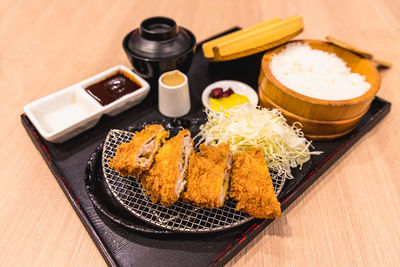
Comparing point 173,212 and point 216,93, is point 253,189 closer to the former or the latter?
point 173,212

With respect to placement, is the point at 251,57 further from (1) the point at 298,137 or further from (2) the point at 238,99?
(1) the point at 298,137

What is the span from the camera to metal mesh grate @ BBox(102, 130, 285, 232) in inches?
71.1

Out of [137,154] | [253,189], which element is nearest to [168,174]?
[137,154]

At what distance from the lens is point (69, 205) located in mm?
2096

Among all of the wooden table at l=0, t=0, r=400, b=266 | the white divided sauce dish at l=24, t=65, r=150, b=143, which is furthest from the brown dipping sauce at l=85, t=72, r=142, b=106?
the wooden table at l=0, t=0, r=400, b=266

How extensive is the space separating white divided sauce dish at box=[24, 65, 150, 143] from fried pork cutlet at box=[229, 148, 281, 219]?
1.24 meters

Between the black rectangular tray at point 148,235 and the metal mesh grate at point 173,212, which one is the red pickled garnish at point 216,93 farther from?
the metal mesh grate at point 173,212

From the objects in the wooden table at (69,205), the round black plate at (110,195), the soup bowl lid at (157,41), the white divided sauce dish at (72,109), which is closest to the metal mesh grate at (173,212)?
the round black plate at (110,195)

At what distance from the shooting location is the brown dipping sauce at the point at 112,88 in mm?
2637

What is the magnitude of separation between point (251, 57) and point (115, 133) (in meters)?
1.60

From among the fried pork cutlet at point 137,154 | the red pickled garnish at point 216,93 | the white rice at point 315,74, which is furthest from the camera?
the red pickled garnish at point 216,93

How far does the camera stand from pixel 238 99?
9.34ft

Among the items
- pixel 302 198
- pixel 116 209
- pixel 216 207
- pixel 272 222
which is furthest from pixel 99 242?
pixel 302 198

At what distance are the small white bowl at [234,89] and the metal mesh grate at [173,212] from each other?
3.41 feet
